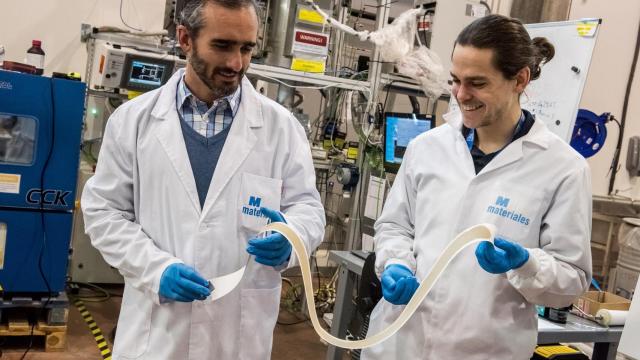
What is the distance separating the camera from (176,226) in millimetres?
1430

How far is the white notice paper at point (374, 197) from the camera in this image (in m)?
3.64

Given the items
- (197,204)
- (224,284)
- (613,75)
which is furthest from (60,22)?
(613,75)

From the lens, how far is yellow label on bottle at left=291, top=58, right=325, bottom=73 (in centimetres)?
366

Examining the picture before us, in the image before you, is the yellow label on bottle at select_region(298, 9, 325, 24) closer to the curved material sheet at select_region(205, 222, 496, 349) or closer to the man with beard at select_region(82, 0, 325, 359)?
the man with beard at select_region(82, 0, 325, 359)

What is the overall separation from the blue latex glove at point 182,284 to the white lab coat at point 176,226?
0.03m

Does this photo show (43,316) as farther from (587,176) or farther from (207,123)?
(587,176)

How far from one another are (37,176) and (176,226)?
196 cm

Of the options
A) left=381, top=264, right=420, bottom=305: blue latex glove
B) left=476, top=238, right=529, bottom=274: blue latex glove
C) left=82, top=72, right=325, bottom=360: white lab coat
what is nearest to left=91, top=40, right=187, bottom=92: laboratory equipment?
left=82, top=72, right=325, bottom=360: white lab coat

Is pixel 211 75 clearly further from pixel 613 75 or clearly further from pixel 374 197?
pixel 613 75

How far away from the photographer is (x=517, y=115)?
61.2 inches

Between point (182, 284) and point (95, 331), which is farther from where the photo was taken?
point (95, 331)

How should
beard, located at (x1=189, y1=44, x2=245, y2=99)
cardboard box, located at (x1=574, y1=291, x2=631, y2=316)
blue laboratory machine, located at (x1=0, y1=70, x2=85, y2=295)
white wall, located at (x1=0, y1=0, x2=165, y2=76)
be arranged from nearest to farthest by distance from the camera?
beard, located at (x1=189, y1=44, x2=245, y2=99), cardboard box, located at (x1=574, y1=291, x2=631, y2=316), blue laboratory machine, located at (x1=0, y1=70, x2=85, y2=295), white wall, located at (x1=0, y1=0, x2=165, y2=76)

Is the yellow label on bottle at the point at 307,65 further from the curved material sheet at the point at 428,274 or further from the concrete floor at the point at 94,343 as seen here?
the curved material sheet at the point at 428,274

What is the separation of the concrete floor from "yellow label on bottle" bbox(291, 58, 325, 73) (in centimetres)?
173
